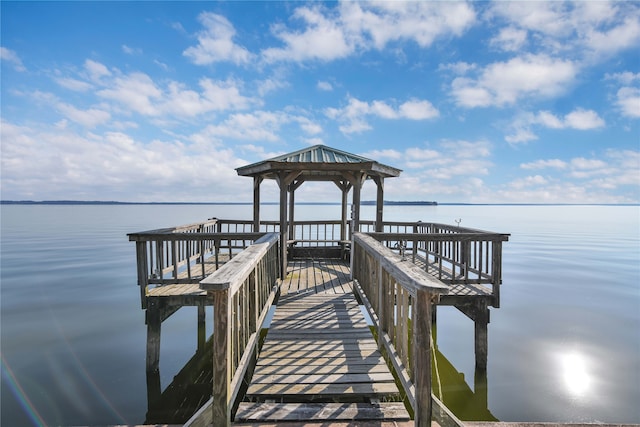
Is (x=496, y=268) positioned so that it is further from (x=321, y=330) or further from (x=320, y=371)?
(x=320, y=371)

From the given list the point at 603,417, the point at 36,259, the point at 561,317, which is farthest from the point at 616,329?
the point at 36,259

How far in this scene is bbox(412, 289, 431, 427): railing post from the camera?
2.41 metres

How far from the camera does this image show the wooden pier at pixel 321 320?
8.25 ft

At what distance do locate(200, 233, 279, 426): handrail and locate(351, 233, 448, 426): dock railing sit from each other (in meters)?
→ 1.43

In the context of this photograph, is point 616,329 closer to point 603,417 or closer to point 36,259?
point 603,417

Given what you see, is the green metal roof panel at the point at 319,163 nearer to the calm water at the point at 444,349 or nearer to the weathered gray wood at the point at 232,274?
the weathered gray wood at the point at 232,274

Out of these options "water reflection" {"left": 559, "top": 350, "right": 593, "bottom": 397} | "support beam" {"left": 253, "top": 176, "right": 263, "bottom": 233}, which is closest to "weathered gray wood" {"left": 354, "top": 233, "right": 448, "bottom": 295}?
"support beam" {"left": 253, "top": 176, "right": 263, "bottom": 233}

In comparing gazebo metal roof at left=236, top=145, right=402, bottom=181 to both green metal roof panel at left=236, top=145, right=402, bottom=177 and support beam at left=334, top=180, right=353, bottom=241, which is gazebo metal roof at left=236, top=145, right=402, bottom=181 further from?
support beam at left=334, top=180, right=353, bottom=241

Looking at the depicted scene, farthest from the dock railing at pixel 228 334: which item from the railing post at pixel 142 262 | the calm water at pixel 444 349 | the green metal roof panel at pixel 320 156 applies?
the calm water at pixel 444 349

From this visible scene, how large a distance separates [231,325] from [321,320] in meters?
2.50

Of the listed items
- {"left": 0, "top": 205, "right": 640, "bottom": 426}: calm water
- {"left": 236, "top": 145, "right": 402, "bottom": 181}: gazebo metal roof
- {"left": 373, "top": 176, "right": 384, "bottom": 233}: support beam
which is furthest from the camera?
{"left": 373, "top": 176, "right": 384, "bottom": 233}: support beam

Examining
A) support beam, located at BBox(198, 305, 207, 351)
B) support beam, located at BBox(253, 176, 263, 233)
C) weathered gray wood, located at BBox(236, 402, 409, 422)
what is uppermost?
support beam, located at BBox(253, 176, 263, 233)

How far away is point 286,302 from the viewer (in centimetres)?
570

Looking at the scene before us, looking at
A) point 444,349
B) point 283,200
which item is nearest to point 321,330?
point 283,200
